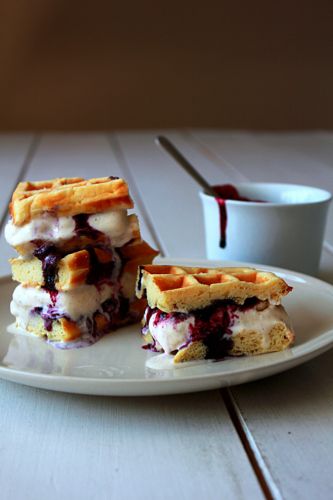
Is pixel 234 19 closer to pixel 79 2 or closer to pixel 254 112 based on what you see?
pixel 254 112

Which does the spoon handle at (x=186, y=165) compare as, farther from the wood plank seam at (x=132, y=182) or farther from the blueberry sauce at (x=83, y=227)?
the blueberry sauce at (x=83, y=227)

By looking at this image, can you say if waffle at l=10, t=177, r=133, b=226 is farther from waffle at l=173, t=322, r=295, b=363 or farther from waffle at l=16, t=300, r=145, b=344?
waffle at l=173, t=322, r=295, b=363

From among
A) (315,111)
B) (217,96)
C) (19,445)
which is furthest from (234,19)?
(19,445)

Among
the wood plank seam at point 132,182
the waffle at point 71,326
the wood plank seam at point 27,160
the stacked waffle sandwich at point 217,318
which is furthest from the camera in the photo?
the wood plank seam at point 27,160

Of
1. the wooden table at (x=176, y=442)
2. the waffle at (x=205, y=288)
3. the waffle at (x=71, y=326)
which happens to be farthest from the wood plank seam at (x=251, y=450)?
the waffle at (x=71, y=326)

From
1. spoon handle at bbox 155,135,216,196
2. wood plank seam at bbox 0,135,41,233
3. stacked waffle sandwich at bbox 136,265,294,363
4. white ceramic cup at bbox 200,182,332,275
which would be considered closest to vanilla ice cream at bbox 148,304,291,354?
stacked waffle sandwich at bbox 136,265,294,363

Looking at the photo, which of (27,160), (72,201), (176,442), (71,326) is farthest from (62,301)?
(27,160)
